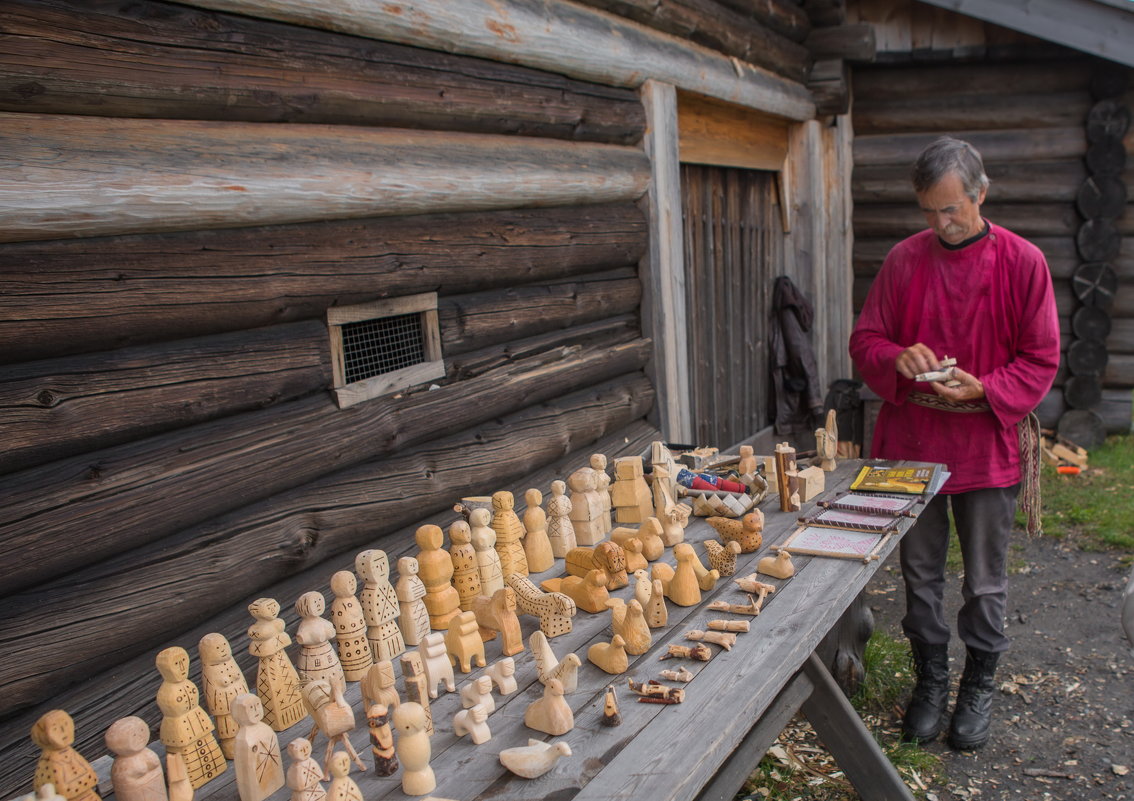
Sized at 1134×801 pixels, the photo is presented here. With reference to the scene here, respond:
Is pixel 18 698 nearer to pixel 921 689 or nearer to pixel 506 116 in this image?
pixel 506 116

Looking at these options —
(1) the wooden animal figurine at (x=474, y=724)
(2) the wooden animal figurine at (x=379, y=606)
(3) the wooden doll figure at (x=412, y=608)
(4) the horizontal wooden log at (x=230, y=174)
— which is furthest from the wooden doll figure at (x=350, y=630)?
(4) the horizontal wooden log at (x=230, y=174)

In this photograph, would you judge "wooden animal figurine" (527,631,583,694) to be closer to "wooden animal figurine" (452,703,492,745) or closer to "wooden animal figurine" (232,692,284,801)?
"wooden animal figurine" (452,703,492,745)

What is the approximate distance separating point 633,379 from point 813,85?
149 inches

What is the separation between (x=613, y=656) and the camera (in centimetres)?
222

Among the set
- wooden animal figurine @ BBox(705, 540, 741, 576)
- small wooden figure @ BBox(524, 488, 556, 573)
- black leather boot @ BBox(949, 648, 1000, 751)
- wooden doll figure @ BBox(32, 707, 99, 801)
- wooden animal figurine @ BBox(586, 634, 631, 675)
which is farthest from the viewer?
black leather boot @ BBox(949, 648, 1000, 751)

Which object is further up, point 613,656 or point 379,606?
point 379,606

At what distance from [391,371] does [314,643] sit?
3.79 feet

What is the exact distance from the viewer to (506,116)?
347 cm

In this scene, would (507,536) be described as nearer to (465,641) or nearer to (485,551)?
(485,551)

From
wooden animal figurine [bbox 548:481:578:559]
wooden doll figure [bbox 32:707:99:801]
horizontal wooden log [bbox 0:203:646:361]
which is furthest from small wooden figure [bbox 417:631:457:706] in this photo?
horizontal wooden log [bbox 0:203:646:361]

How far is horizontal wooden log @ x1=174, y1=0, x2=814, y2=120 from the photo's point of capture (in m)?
2.66

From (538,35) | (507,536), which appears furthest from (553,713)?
(538,35)

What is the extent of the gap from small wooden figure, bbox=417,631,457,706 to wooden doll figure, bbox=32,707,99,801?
28.6 inches

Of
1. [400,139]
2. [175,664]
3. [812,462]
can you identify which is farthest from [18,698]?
[812,462]
